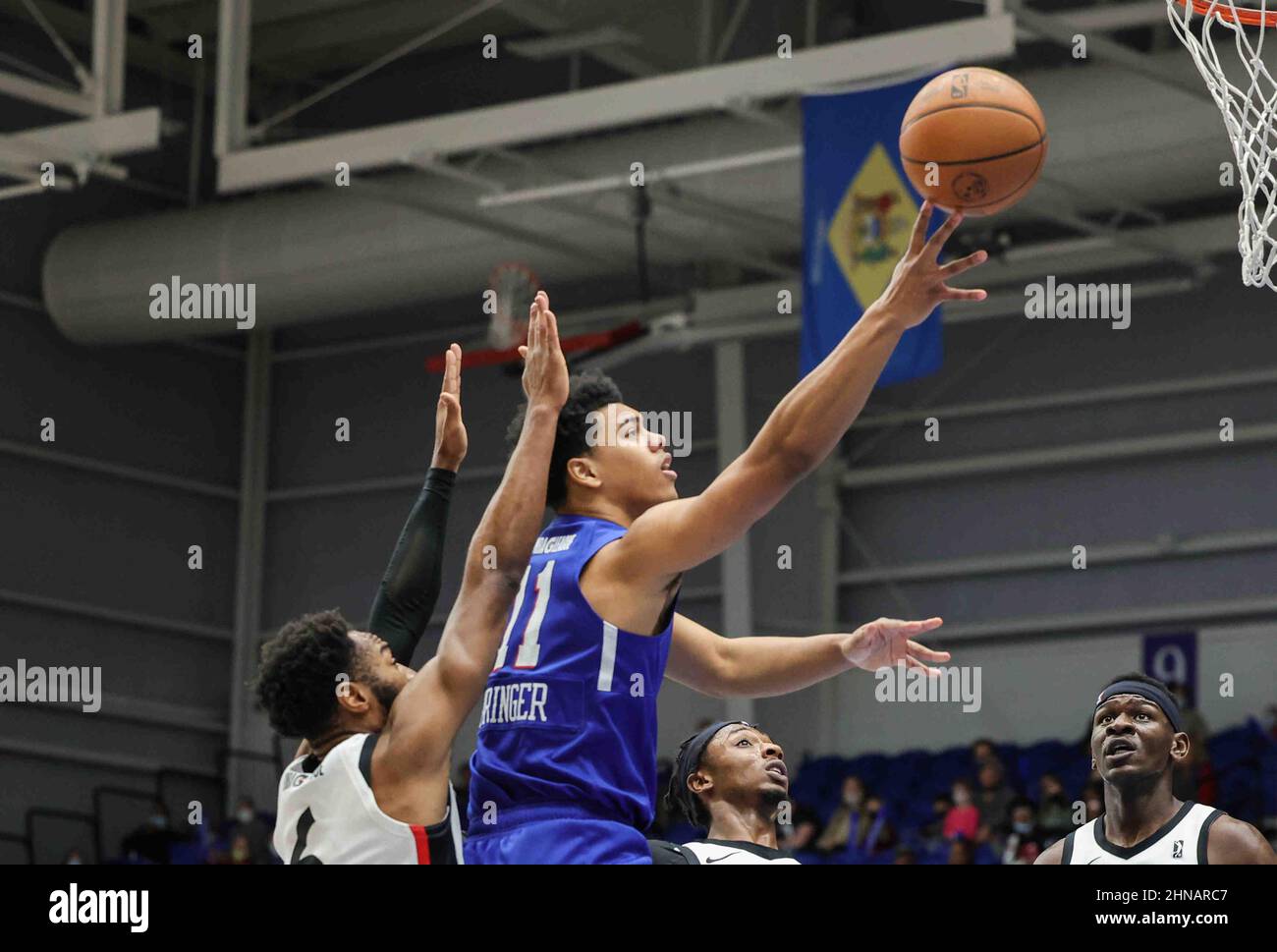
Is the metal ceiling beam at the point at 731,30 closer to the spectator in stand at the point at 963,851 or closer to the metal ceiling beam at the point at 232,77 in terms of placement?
the metal ceiling beam at the point at 232,77

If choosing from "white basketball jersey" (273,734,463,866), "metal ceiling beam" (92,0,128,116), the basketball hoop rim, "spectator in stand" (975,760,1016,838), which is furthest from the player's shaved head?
"metal ceiling beam" (92,0,128,116)

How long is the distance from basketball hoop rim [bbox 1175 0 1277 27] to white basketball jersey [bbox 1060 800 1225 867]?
270 cm

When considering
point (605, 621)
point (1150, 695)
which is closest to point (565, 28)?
point (1150, 695)

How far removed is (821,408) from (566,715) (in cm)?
93

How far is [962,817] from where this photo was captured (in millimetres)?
13383

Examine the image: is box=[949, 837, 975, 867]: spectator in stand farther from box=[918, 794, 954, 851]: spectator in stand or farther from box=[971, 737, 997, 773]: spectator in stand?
box=[971, 737, 997, 773]: spectator in stand

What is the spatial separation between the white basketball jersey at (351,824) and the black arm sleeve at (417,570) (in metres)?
0.79

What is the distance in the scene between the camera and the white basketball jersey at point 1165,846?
5.36 m

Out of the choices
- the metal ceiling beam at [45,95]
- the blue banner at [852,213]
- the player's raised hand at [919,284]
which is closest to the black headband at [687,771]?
the player's raised hand at [919,284]

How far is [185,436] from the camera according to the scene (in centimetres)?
1955

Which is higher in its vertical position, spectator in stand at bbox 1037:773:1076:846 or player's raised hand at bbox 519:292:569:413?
player's raised hand at bbox 519:292:569:413

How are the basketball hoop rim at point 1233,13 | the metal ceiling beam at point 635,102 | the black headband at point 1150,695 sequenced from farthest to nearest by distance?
1. the metal ceiling beam at point 635,102
2. the basketball hoop rim at point 1233,13
3. the black headband at point 1150,695

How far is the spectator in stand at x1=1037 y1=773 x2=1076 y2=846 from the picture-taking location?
12258mm
